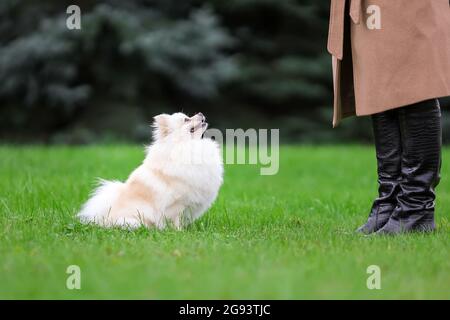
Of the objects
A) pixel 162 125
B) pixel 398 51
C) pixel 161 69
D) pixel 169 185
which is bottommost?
pixel 169 185

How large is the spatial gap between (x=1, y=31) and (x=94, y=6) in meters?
2.04

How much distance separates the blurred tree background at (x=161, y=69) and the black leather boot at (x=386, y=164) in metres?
8.25

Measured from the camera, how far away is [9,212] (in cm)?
419

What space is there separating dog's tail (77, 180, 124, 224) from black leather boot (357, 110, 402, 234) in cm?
150

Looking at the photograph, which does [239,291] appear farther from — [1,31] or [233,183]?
[1,31]

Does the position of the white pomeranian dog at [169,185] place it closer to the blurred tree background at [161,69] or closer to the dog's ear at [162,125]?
the dog's ear at [162,125]

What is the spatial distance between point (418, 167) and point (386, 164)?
217mm

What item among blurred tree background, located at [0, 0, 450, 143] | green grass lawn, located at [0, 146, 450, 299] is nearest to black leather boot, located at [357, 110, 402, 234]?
green grass lawn, located at [0, 146, 450, 299]

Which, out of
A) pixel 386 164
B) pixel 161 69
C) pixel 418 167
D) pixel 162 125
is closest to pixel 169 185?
pixel 162 125

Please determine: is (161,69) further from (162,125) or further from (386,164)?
(386,164)

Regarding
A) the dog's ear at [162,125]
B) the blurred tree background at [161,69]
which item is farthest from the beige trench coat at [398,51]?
the blurred tree background at [161,69]

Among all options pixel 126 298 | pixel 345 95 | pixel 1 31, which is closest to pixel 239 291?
pixel 126 298

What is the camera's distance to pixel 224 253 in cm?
308

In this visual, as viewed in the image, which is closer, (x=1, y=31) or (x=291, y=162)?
(x=291, y=162)
